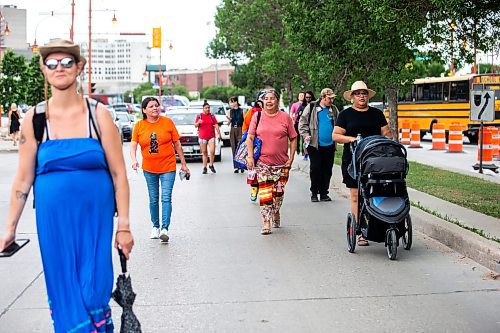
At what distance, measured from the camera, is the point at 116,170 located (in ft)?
15.5

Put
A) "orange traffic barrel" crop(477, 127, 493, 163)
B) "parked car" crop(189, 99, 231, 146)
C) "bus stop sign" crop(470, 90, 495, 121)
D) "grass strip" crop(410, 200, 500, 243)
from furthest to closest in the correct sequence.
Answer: "parked car" crop(189, 99, 231, 146), "orange traffic barrel" crop(477, 127, 493, 163), "bus stop sign" crop(470, 90, 495, 121), "grass strip" crop(410, 200, 500, 243)

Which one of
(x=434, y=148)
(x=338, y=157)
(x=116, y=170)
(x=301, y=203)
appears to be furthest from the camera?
(x=434, y=148)

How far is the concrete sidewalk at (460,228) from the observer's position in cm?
872

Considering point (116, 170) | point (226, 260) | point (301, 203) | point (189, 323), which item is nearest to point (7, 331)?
point (189, 323)

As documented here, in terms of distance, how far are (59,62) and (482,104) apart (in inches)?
608

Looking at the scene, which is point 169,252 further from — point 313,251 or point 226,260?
point 313,251

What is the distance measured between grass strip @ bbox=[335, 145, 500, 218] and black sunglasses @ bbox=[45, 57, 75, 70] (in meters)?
8.03

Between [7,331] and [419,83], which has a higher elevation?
[419,83]

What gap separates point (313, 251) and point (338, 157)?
13.9 m

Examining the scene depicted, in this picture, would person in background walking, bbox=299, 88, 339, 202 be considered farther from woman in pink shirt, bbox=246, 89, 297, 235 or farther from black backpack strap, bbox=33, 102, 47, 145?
black backpack strap, bbox=33, 102, 47, 145

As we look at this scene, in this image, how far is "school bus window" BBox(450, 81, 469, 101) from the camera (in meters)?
37.2

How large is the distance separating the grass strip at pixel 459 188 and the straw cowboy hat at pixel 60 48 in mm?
7987

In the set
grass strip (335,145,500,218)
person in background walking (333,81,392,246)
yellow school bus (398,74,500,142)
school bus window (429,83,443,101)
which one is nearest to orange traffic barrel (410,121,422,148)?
yellow school bus (398,74,500,142)

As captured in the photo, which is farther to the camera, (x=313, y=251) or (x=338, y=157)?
(x=338, y=157)
